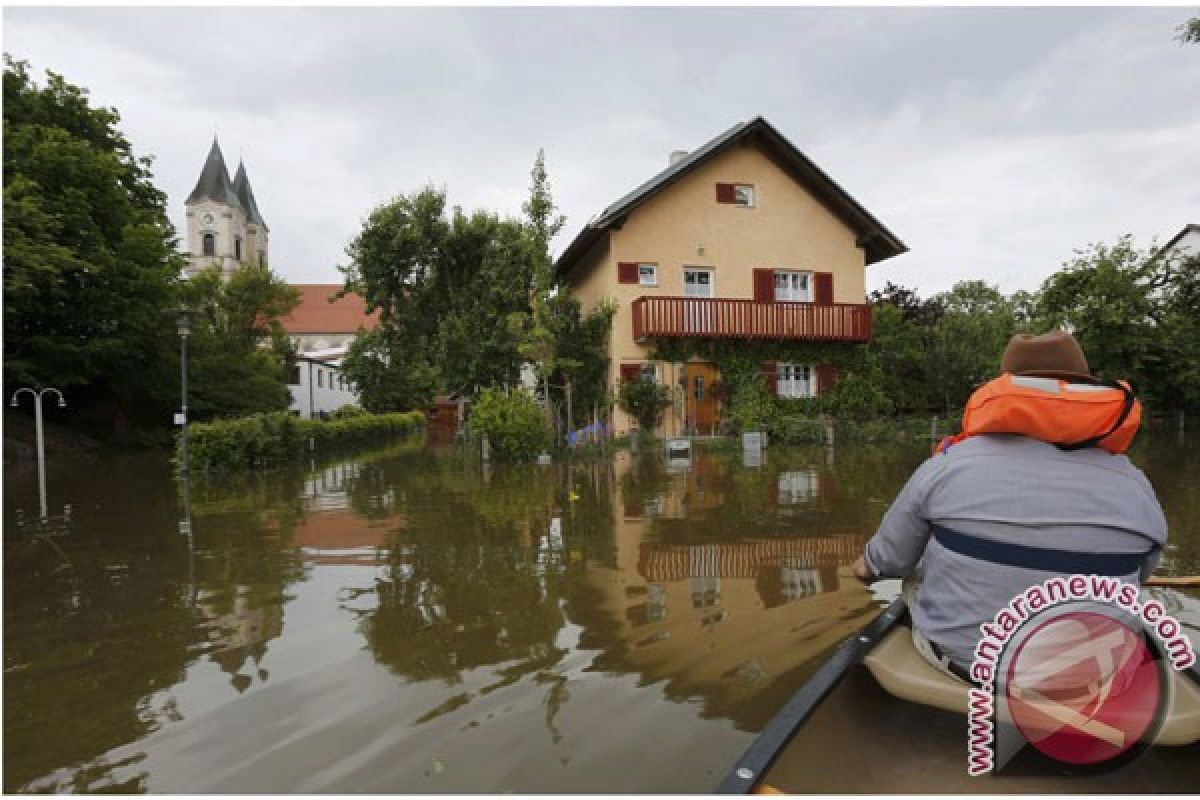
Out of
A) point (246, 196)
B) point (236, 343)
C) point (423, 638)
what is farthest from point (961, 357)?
point (246, 196)

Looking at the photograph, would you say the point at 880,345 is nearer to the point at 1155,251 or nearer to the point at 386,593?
the point at 1155,251

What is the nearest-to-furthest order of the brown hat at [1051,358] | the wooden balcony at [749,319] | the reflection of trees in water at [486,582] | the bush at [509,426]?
the brown hat at [1051,358] < the reflection of trees in water at [486,582] < the bush at [509,426] < the wooden balcony at [749,319]

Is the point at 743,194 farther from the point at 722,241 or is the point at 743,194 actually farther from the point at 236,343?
the point at 236,343

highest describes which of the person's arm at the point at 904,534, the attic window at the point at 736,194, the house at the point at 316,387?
the attic window at the point at 736,194

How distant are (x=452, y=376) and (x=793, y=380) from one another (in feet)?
36.7

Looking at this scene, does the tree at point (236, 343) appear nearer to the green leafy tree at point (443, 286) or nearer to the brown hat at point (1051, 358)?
the green leafy tree at point (443, 286)

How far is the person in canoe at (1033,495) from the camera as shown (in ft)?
6.79

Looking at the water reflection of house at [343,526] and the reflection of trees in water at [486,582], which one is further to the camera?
the water reflection of house at [343,526]

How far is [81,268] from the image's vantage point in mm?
19062

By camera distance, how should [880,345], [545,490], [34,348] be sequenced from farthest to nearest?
[880,345] → [34,348] → [545,490]

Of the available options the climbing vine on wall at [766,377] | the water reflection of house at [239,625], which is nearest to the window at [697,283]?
the climbing vine on wall at [766,377]

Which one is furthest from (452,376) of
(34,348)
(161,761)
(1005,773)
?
(1005,773)

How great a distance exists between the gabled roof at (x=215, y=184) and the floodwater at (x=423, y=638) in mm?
65320

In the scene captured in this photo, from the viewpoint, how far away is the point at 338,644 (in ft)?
14.0
